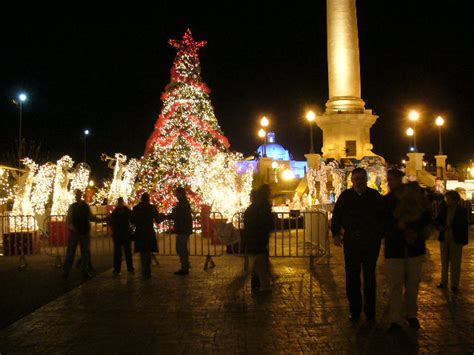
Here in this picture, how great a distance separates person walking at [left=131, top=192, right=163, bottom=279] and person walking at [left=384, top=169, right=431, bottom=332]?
17.8 ft

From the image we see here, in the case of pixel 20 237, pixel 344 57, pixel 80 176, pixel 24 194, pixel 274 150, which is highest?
pixel 274 150

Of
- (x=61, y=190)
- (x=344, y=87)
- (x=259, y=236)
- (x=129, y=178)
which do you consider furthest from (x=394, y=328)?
(x=344, y=87)

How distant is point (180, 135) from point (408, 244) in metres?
16.3

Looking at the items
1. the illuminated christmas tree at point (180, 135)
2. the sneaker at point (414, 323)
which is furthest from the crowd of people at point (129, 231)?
the illuminated christmas tree at point (180, 135)

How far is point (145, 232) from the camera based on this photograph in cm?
1150

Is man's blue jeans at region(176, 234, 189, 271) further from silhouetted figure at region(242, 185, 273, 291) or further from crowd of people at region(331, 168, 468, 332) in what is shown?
crowd of people at region(331, 168, 468, 332)

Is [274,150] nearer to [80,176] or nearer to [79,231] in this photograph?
[80,176]

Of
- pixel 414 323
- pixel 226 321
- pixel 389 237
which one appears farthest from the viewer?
pixel 226 321

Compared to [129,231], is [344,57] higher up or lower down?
higher up

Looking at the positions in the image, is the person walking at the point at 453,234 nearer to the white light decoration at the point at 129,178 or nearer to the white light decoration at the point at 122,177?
the white light decoration at the point at 122,177

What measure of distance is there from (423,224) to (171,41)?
1732 cm

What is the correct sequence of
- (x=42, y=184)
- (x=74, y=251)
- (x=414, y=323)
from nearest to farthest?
(x=414, y=323), (x=74, y=251), (x=42, y=184)

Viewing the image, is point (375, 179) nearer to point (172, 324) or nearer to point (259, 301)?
point (259, 301)

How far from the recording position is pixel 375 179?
2667 centimetres
